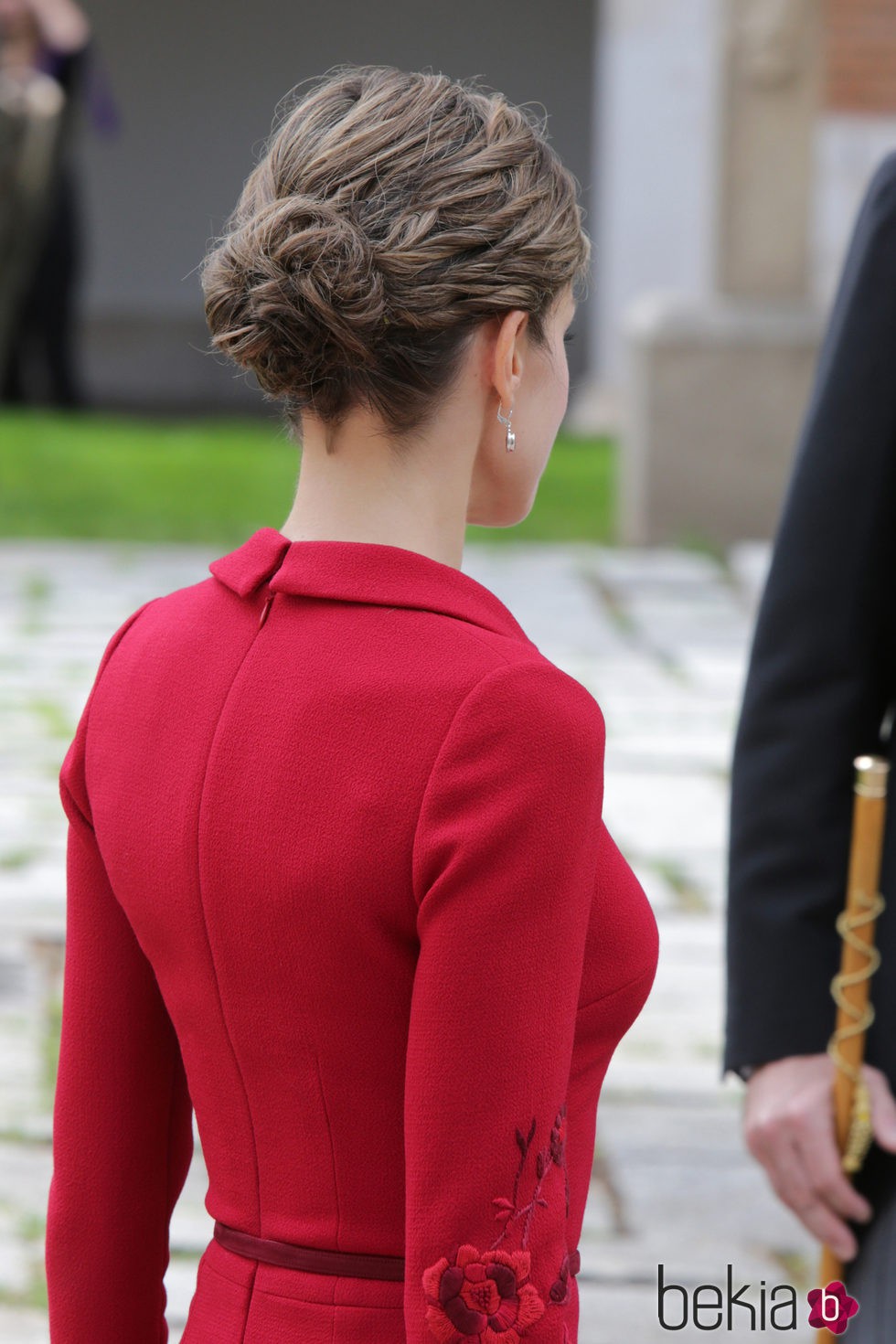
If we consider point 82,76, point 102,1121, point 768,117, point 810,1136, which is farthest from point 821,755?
point 82,76

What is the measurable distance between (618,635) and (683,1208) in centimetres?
385

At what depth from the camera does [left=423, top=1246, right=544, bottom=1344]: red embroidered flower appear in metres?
1.03

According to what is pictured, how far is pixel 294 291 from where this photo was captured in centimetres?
109

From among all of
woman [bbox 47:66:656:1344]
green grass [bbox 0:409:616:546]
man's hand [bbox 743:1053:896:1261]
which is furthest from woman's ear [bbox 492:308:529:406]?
green grass [bbox 0:409:616:546]

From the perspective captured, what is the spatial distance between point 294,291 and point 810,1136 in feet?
2.92

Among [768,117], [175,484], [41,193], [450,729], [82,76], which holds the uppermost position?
[450,729]

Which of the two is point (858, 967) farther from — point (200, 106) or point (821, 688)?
point (200, 106)

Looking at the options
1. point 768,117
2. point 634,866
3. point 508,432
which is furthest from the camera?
point 768,117

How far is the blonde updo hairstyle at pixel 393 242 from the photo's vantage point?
3.48ft

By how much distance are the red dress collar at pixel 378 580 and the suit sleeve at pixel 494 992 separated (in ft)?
0.27

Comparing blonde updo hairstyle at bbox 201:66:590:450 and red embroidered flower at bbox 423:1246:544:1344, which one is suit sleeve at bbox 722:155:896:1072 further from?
red embroidered flower at bbox 423:1246:544:1344

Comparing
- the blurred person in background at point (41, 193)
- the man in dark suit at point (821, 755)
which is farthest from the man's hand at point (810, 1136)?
the blurred person in background at point (41, 193)

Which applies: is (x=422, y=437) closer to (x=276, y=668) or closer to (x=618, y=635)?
(x=276, y=668)

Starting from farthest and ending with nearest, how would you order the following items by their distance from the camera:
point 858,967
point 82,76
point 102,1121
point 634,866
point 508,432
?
point 82,76
point 634,866
point 858,967
point 102,1121
point 508,432
